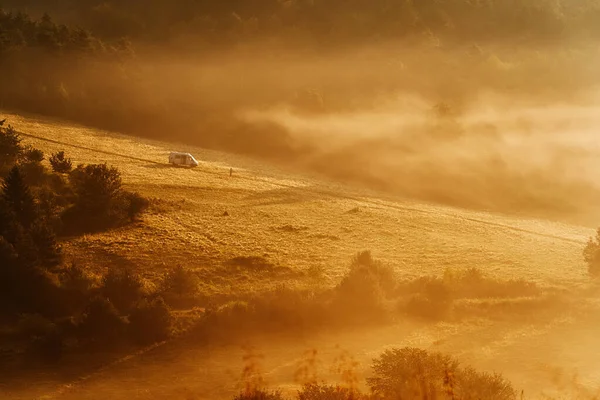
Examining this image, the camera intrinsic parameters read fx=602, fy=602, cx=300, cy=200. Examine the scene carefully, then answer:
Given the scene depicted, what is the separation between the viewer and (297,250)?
37.1 m

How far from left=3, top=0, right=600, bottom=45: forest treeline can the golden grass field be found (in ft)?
146

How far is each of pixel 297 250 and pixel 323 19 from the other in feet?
273

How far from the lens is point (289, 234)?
40.1 meters

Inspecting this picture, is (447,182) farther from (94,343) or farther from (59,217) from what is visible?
(94,343)

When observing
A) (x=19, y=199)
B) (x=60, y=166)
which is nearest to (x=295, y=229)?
(x=19, y=199)

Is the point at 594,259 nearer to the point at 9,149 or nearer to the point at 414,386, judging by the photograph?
the point at 414,386

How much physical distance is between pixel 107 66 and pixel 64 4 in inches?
2056

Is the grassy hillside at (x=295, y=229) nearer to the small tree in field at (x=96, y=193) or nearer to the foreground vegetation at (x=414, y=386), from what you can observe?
the small tree in field at (x=96, y=193)

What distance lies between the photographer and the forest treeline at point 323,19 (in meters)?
106

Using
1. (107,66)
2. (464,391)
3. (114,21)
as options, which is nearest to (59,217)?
(464,391)

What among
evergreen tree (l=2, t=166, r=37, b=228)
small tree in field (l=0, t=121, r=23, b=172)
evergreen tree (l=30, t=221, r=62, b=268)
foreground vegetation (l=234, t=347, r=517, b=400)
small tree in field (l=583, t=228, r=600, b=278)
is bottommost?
foreground vegetation (l=234, t=347, r=517, b=400)

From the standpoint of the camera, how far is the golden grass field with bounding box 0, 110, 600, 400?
2352 cm

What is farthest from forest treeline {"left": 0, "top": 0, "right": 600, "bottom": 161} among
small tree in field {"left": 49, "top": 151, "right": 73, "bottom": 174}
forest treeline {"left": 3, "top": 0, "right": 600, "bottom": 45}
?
small tree in field {"left": 49, "top": 151, "right": 73, "bottom": 174}

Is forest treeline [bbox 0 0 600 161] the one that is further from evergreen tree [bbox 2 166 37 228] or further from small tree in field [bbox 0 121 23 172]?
evergreen tree [bbox 2 166 37 228]
